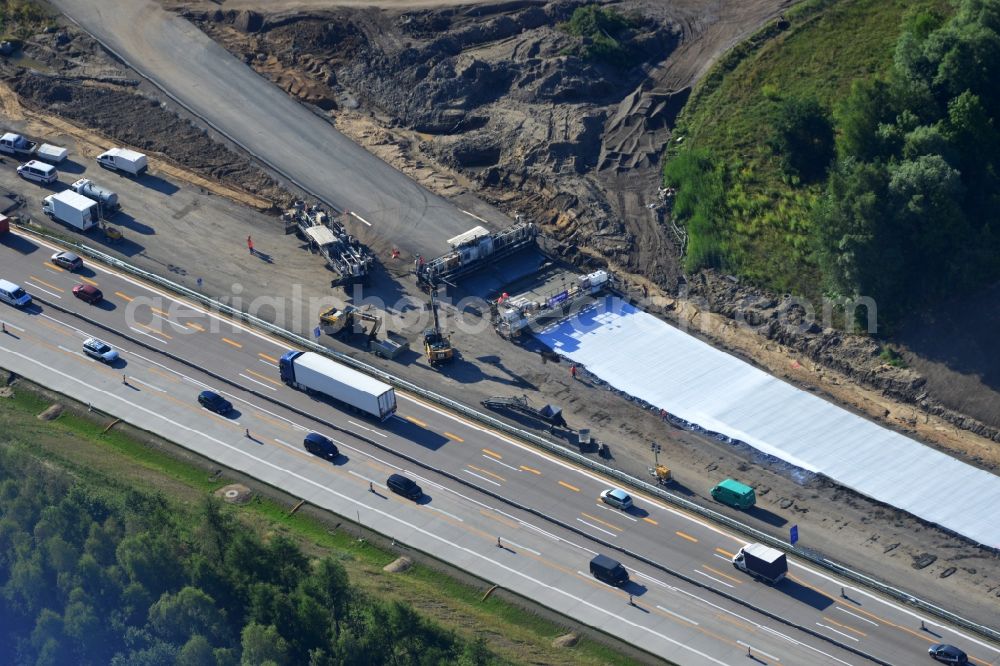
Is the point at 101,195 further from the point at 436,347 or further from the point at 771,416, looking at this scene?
the point at 771,416

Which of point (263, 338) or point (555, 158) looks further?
point (555, 158)

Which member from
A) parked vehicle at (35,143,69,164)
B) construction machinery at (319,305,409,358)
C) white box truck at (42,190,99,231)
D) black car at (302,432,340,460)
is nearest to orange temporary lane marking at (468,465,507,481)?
black car at (302,432,340,460)

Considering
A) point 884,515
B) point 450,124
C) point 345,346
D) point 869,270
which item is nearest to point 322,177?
point 450,124

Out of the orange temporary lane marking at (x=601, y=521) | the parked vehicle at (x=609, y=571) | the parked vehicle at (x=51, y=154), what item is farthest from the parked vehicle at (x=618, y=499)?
the parked vehicle at (x=51, y=154)

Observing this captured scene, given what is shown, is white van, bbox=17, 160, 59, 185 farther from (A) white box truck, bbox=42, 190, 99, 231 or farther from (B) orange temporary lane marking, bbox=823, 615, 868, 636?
(B) orange temporary lane marking, bbox=823, 615, 868, 636

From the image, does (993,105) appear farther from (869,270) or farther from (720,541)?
(720,541)
